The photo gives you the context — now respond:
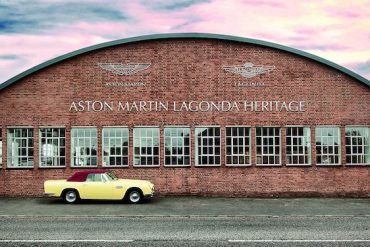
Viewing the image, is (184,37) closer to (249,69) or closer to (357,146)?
(249,69)

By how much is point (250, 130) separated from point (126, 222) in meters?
9.77

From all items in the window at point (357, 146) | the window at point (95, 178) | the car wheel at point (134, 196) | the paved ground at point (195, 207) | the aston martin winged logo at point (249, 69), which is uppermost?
the aston martin winged logo at point (249, 69)

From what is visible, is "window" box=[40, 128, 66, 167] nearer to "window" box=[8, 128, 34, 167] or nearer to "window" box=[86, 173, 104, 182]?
"window" box=[8, 128, 34, 167]

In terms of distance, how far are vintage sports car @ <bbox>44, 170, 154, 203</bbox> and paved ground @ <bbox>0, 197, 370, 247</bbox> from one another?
0.39 metres

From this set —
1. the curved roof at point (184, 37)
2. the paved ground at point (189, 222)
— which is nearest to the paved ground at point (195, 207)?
the paved ground at point (189, 222)

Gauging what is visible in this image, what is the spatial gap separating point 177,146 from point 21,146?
6915 mm

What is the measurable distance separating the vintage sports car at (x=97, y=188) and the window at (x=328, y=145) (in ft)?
26.7

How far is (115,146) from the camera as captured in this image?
22.5 metres

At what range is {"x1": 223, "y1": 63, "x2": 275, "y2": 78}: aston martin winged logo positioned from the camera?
22.8 meters

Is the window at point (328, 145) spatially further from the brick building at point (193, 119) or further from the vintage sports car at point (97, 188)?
the vintage sports car at point (97, 188)

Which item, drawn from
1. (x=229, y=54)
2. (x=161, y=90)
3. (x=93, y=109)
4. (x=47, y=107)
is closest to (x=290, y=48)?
(x=229, y=54)

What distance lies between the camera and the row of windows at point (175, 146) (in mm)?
22531

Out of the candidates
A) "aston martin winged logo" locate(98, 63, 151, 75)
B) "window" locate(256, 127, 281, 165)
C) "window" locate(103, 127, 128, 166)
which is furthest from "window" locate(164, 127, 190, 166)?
"window" locate(256, 127, 281, 165)

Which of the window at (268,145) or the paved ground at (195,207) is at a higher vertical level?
the window at (268,145)
